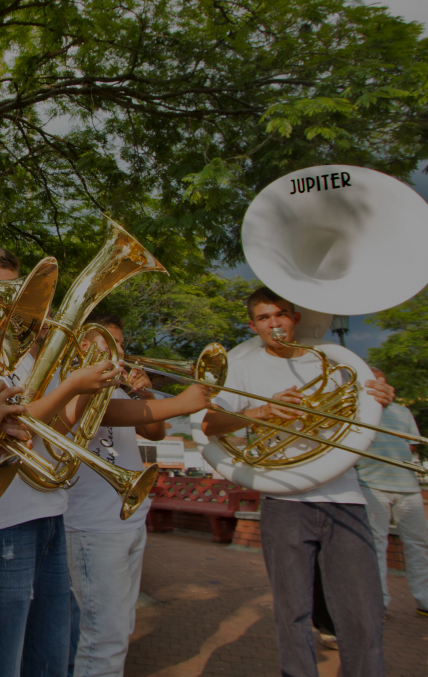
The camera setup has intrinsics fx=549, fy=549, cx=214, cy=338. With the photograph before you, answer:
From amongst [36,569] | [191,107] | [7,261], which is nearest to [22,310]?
[7,261]

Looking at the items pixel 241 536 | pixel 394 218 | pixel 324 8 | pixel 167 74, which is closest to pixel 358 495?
pixel 394 218

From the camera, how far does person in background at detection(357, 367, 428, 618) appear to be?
3.74 m

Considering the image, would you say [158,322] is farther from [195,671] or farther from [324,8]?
[195,671]

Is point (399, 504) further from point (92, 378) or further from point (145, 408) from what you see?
point (92, 378)

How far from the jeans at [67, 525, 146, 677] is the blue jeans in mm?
234

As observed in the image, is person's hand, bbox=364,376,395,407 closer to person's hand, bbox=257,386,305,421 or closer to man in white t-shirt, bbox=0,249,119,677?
person's hand, bbox=257,386,305,421

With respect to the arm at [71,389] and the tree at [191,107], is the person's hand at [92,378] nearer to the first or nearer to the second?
the arm at [71,389]

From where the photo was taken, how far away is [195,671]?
305 cm

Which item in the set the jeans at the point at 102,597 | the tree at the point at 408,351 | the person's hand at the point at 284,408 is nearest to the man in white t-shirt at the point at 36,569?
the jeans at the point at 102,597

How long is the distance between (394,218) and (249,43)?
9.22 ft

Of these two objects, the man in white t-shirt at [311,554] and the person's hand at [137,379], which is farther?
the person's hand at [137,379]

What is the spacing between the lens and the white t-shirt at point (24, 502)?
156cm

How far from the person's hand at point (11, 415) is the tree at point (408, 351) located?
7.23 meters

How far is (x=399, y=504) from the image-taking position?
151 inches
